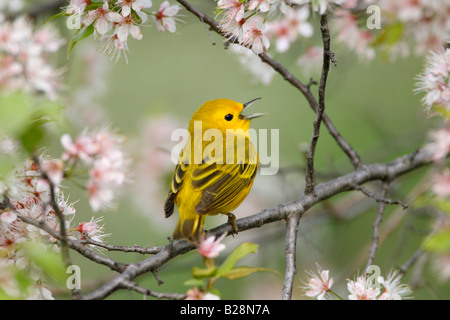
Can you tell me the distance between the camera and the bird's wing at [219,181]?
370cm

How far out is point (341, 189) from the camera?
3930mm

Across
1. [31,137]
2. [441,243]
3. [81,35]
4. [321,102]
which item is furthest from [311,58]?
[31,137]

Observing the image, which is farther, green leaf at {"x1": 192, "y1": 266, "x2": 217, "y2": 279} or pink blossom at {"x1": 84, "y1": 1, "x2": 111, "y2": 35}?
pink blossom at {"x1": 84, "y1": 1, "x2": 111, "y2": 35}

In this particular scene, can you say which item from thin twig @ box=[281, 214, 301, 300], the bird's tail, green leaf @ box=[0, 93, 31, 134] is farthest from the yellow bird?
green leaf @ box=[0, 93, 31, 134]

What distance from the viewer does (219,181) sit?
392 cm

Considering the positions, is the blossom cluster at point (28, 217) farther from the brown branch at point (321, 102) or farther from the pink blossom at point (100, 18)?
the brown branch at point (321, 102)

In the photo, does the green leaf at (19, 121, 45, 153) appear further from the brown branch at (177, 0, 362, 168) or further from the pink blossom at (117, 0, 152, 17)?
the brown branch at (177, 0, 362, 168)

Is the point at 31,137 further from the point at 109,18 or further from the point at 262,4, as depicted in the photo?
the point at 262,4

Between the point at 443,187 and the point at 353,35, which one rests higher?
the point at 353,35

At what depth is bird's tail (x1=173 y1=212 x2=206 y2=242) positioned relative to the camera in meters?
3.18

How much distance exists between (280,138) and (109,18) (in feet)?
14.5

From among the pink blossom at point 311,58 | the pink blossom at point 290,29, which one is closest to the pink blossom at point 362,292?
the pink blossom at point 290,29

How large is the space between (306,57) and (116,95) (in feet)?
14.2

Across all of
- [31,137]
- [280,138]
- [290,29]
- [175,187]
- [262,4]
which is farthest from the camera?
[280,138]
